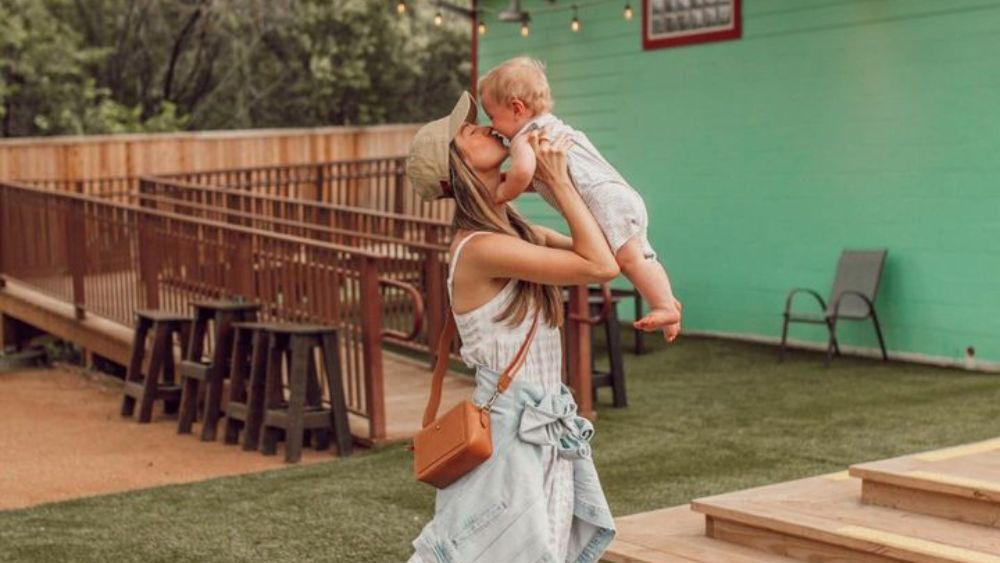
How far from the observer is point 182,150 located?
19.8 m

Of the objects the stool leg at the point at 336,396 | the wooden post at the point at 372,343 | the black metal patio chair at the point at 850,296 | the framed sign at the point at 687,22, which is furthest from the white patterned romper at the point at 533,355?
the framed sign at the point at 687,22

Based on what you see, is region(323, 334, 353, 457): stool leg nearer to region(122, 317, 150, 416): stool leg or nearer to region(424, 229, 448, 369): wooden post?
region(424, 229, 448, 369): wooden post

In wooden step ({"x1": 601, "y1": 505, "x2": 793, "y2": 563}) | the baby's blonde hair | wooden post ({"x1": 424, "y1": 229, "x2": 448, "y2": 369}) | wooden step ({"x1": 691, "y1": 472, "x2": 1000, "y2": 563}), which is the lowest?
wooden step ({"x1": 601, "y1": 505, "x2": 793, "y2": 563})

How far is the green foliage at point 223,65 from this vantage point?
80.4 ft

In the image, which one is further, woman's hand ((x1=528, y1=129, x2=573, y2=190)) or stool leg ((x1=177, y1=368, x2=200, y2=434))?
stool leg ((x1=177, y1=368, x2=200, y2=434))

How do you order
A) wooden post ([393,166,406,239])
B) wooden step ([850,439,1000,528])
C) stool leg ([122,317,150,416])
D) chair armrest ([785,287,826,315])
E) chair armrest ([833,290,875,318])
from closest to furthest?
wooden step ([850,439,1000,528])
stool leg ([122,317,150,416])
chair armrest ([833,290,875,318])
chair armrest ([785,287,826,315])
wooden post ([393,166,406,239])

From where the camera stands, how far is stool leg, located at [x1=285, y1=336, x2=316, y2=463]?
9.19m

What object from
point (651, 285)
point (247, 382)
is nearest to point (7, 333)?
point (247, 382)

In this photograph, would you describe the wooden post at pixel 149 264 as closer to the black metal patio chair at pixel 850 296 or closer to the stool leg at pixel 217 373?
the stool leg at pixel 217 373

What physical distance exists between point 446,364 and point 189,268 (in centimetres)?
777

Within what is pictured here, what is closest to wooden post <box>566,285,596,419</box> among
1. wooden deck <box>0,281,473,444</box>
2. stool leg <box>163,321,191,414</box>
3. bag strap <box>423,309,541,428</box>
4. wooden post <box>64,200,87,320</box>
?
wooden deck <box>0,281,473,444</box>

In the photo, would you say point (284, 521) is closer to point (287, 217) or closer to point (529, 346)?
point (529, 346)

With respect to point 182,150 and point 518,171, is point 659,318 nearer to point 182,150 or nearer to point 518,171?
point 518,171

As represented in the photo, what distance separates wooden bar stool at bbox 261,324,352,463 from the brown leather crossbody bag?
17.9 feet
